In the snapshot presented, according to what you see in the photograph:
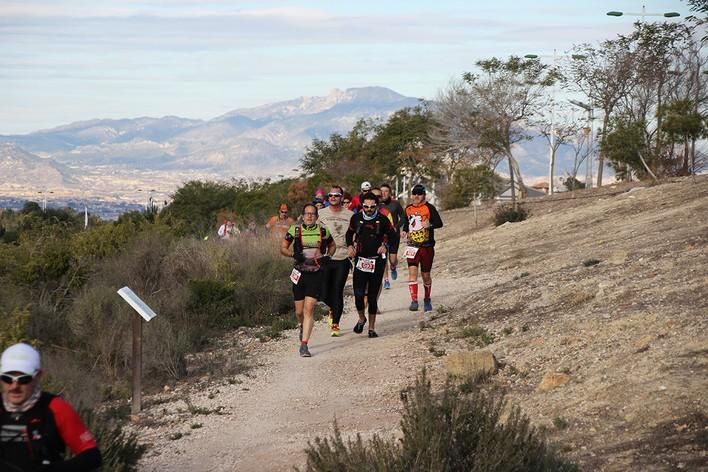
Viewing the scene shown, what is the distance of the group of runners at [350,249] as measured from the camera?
45.8ft

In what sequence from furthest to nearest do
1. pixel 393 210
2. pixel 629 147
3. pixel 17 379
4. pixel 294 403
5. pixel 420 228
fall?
pixel 629 147, pixel 393 210, pixel 420 228, pixel 294 403, pixel 17 379

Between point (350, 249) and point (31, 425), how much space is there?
368 inches

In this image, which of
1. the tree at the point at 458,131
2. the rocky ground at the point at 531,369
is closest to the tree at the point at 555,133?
the tree at the point at 458,131

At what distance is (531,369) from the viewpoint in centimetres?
1205

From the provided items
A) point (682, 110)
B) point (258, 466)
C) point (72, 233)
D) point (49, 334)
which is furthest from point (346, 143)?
point (258, 466)

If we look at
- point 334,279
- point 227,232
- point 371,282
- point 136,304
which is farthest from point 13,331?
point 227,232

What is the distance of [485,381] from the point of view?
→ 38.6ft

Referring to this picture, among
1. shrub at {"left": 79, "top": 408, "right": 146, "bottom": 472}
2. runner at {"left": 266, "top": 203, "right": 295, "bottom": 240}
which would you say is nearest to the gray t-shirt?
shrub at {"left": 79, "top": 408, "right": 146, "bottom": 472}

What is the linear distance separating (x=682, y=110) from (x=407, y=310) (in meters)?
25.8

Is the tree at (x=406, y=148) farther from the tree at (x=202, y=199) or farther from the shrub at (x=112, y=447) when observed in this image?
the shrub at (x=112, y=447)

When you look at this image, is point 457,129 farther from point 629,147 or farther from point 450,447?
point 450,447

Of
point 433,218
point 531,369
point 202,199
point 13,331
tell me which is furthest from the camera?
point 202,199

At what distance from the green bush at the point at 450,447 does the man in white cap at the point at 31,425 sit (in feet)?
6.28

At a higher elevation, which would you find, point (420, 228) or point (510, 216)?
point (420, 228)
